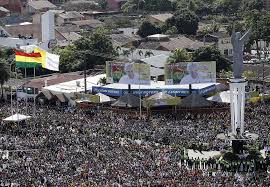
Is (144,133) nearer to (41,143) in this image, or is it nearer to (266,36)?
(41,143)

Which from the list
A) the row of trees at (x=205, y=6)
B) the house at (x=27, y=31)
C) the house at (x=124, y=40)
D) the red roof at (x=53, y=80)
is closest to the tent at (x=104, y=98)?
the red roof at (x=53, y=80)

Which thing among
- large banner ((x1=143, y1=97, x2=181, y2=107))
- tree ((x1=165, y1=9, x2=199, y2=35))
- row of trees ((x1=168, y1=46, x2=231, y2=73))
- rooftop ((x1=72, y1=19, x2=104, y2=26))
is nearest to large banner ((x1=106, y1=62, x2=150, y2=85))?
large banner ((x1=143, y1=97, x2=181, y2=107))

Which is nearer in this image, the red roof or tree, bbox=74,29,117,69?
the red roof

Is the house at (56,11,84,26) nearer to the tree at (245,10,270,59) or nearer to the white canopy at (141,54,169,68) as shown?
the tree at (245,10,270,59)

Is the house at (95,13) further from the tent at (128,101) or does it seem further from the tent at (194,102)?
the tent at (194,102)

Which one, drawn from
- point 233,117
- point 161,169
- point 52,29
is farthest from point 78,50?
point 161,169
